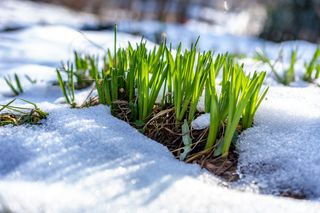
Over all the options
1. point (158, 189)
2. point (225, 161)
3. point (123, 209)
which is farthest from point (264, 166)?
point (123, 209)

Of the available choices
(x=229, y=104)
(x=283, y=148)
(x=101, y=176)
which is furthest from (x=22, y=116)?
(x=283, y=148)

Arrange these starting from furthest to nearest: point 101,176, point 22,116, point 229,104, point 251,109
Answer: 1. point 22,116
2. point 251,109
3. point 229,104
4. point 101,176

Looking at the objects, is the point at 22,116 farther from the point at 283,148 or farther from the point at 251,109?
the point at 283,148

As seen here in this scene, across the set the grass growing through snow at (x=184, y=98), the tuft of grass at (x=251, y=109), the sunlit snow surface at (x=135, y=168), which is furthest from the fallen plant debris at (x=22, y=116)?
the tuft of grass at (x=251, y=109)

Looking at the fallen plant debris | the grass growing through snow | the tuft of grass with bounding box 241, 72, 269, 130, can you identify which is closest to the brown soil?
the grass growing through snow

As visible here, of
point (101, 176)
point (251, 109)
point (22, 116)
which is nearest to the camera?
point (101, 176)

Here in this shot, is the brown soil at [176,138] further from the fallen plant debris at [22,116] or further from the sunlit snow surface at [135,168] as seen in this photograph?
the fallen plant debris at [22,116]

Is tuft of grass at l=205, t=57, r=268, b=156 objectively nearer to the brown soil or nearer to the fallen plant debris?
the brown soil
